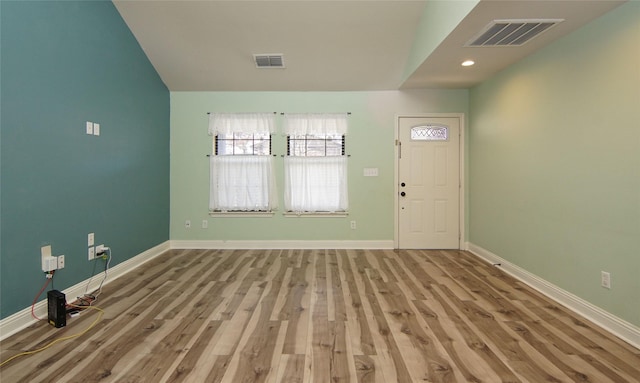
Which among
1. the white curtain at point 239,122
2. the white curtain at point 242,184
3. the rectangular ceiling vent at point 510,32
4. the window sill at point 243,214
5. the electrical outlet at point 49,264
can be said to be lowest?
the electrical outlet at point 49,264

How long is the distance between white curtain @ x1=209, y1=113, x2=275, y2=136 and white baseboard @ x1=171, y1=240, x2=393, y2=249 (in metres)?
1.79

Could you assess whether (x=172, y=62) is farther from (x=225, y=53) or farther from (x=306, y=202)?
(x=306, y=202)

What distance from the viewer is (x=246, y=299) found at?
2.67 m

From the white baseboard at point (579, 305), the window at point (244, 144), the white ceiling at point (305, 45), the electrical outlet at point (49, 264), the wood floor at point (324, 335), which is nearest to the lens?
the wood floor at point (324, 335)

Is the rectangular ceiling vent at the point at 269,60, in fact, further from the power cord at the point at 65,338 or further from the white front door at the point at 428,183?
the power cord at the point at 65,338

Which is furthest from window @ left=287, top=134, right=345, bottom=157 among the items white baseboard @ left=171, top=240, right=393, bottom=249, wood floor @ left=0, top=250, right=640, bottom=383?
wood floor @ left=0, top=250, right=640, bottom=383

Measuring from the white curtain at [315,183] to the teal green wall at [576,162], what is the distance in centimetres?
215

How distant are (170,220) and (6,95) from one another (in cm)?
267

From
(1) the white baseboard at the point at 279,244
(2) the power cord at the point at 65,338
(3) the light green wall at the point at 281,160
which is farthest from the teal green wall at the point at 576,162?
(2) the power cord at the point at 65,338

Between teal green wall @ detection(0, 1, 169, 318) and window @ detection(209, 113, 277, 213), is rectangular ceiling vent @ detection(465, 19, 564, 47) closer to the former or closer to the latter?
window @ detection(209, 113, 277, 213)

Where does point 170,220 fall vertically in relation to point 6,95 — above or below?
below

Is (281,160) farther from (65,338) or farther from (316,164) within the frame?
(65,338)

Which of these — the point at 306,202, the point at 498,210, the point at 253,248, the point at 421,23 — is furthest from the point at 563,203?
the point at 253,248

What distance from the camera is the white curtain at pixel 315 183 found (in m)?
4.41
